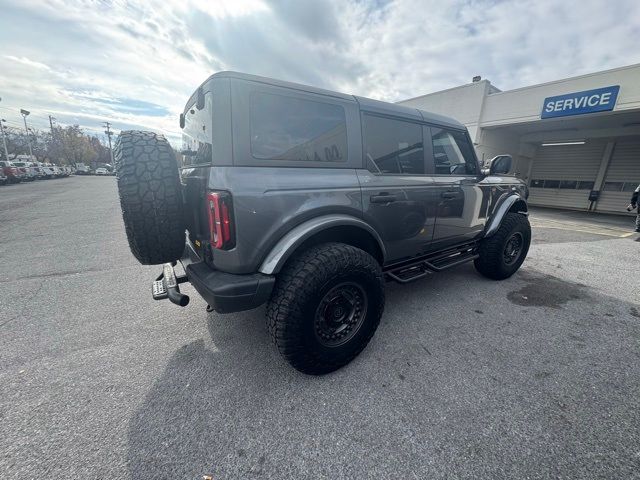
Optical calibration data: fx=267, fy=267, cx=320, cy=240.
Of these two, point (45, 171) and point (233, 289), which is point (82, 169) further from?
point (233, 289)

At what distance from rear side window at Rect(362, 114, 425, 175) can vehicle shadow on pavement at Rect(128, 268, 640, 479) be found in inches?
64.0

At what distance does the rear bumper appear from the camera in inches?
68.8

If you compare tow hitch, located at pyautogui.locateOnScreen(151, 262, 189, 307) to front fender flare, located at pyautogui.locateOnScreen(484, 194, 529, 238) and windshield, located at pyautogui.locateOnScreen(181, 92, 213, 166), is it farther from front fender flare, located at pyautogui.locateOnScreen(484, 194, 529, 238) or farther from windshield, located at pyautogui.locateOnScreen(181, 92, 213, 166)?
front fender flare, located at pyautogui.locateOnScreen(484, 194, 529, 238)

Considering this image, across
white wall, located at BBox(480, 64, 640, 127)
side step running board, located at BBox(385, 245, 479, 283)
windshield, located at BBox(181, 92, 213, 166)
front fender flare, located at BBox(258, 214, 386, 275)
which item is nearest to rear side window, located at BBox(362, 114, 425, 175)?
front fender flare, located at BBox(258, 214, 386, 275)

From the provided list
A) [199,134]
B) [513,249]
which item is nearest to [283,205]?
[199,134]

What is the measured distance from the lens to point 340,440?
63.0 inches

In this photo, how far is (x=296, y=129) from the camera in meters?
1.98

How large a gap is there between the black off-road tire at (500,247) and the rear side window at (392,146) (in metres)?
1.78

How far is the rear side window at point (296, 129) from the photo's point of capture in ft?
5.98

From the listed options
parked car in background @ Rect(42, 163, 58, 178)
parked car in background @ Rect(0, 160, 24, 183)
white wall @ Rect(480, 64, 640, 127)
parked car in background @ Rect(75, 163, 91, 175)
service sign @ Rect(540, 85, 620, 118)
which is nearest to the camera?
white wall @ Rect(480, 64, 640, 127)

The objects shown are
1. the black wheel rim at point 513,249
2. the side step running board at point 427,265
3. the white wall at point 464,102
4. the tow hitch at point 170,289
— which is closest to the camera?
the tow hitch at point 170,289

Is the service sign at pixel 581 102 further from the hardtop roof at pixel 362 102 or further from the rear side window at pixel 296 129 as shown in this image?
the rear side window at pixel 296 129

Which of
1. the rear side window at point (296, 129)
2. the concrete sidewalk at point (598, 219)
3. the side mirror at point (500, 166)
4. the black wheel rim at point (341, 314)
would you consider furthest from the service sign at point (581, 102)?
the black wheel rim at point (341, 314)

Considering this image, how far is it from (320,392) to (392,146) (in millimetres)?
2230
